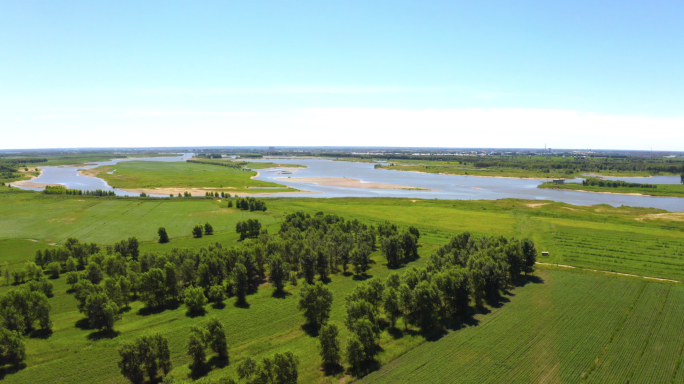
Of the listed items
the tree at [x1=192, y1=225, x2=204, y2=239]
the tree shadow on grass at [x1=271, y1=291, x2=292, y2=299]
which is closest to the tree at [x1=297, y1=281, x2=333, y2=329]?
the tree shadow on grass at [x1=271, y1=291, x2=292, y2=299]

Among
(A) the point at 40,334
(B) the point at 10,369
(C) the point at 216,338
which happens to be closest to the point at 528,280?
(C) the point at 216,338

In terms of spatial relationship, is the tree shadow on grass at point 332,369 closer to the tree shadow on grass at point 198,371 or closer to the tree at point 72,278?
the tree shadow on grass at point 198,371

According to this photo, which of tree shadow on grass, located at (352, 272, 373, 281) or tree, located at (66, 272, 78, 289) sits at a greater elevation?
tree, located at (66, 272, 78, 289)

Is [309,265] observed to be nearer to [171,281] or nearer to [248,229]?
[171,281]

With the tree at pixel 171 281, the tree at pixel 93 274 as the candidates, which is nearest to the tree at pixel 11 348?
the tree at pixel 171 281

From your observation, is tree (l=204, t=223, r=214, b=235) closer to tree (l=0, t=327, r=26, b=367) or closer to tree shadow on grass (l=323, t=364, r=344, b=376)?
tree (l=0, t=327, r=26, b=367)

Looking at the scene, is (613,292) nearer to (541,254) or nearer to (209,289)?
(541,254)

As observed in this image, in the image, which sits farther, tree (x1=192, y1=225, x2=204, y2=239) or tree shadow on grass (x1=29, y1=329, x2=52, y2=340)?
tree (x1=192, y1=225, x2=204, y2=239)

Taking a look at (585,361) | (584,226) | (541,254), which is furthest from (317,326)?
(584,226)
